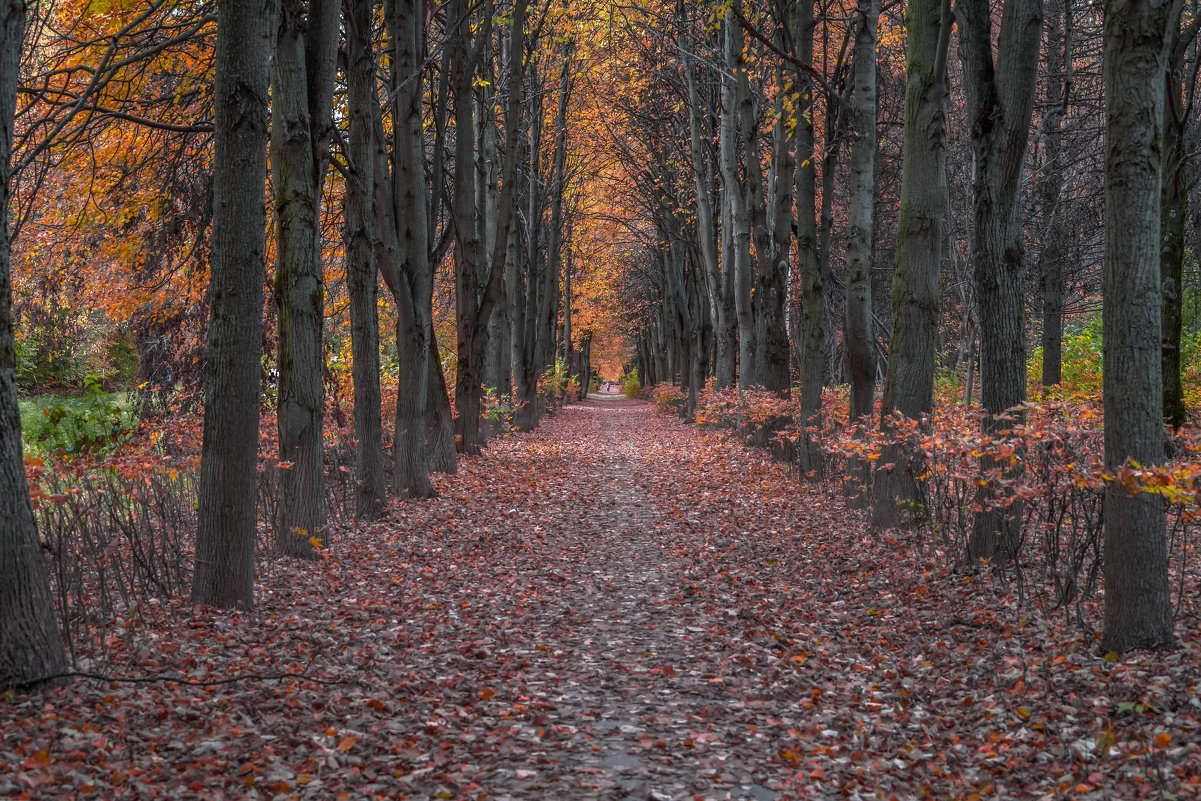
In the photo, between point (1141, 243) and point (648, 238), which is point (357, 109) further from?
point (648, 238)

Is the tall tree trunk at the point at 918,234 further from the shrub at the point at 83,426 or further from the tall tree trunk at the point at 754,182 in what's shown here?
the shrub at the point at 83,426

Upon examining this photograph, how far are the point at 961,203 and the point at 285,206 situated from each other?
13806 mm

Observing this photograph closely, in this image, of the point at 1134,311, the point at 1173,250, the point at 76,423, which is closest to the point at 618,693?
the point at 1134,311

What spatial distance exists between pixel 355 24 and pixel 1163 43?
798cm

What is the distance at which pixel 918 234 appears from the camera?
8.33 meters

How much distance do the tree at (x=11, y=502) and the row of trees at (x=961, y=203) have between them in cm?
567

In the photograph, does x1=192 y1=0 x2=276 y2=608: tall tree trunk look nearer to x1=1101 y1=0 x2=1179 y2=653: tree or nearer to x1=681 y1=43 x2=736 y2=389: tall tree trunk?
x1=1101 y1=0 x2=1179 y2=653: tree

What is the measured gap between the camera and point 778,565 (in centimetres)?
845

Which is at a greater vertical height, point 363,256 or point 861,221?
point 861,221

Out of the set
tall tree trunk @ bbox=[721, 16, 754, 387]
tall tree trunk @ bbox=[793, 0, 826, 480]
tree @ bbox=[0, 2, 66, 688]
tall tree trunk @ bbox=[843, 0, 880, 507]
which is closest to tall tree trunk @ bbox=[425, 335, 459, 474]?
tall tree trunk @ bbox=[793, 0, 826, 480]

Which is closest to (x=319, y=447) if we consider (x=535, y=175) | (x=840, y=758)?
(x=840, y=758)

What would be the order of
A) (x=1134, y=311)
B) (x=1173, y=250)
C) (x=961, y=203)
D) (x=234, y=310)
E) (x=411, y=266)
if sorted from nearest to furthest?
(x=1134, y=311)
(x=234, y=310)
(x=1173, y=250)
(x=411, y=266)
(x=961, y=203)

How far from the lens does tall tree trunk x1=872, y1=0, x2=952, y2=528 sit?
26.8 feet

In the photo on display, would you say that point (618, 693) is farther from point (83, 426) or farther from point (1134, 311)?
point (83, 426)
